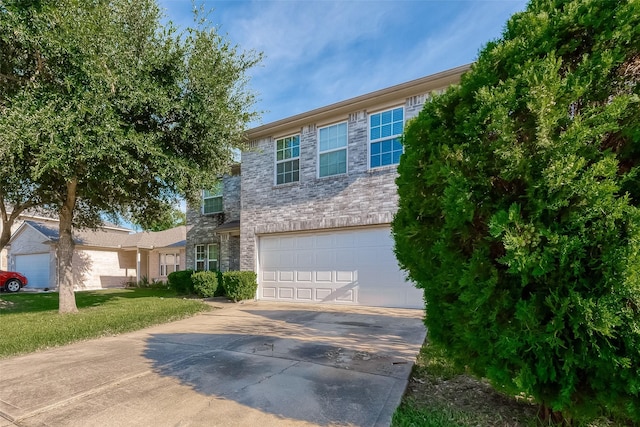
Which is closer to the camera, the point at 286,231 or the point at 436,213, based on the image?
the point at 436,213

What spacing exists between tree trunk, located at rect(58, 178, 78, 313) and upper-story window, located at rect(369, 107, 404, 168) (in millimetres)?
8210

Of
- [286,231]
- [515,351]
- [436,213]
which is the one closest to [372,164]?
[286,231]

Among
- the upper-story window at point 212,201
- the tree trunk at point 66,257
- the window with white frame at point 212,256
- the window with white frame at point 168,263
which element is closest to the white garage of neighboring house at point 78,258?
the window with white frame at point 168,263

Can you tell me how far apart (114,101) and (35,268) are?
20.9 metres

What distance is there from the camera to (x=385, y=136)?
989cm

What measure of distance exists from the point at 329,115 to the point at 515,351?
945 cm

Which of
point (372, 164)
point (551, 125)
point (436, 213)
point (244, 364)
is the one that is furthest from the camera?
point (372, 164)

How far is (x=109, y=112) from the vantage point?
6.83 metres

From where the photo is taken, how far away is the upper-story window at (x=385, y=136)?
9.70 m

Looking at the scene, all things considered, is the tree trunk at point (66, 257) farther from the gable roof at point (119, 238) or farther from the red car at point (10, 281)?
the red car at point (10, 281)

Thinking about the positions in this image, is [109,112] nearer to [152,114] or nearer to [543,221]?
[152,114]

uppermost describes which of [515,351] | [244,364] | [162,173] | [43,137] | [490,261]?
[43,137]

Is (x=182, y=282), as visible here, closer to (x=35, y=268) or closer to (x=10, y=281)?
(x=10, y=281)

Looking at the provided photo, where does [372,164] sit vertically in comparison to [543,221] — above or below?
above
